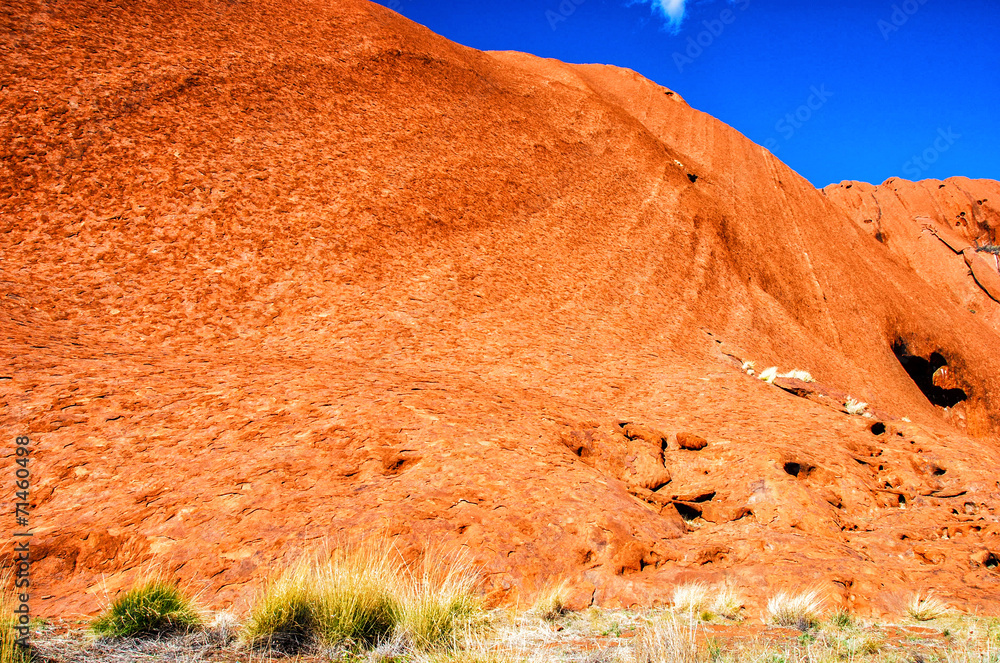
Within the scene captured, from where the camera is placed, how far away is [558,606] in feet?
17.9

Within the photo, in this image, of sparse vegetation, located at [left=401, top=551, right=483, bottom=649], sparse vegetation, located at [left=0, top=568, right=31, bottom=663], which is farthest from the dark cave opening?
sparse vegetation, located at [left=0, top=568, right=31, bottom=663]

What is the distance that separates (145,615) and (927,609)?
22.2ft

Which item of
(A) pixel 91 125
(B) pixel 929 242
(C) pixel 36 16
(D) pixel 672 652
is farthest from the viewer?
(B) pixel 929 242

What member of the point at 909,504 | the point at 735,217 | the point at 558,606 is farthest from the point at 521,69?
the point at 558,606

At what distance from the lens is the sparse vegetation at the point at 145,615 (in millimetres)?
4144

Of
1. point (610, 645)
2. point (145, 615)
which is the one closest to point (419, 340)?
point (145, 615)

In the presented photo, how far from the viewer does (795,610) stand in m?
5.25

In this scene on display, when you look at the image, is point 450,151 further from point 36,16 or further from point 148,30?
point 36,16

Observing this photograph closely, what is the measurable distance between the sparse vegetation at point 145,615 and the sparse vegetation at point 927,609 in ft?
20.7

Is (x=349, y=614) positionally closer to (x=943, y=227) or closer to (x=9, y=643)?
(x=9, y=643)

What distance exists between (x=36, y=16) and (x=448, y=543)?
17216 millimetres

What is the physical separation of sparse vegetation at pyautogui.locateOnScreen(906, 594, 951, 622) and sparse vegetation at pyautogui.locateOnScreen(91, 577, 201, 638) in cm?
631

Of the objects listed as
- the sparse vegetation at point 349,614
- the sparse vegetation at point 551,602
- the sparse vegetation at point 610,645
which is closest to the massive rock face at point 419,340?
the sparse vegetation at point 551,602

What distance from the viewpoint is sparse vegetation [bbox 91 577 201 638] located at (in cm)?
414
